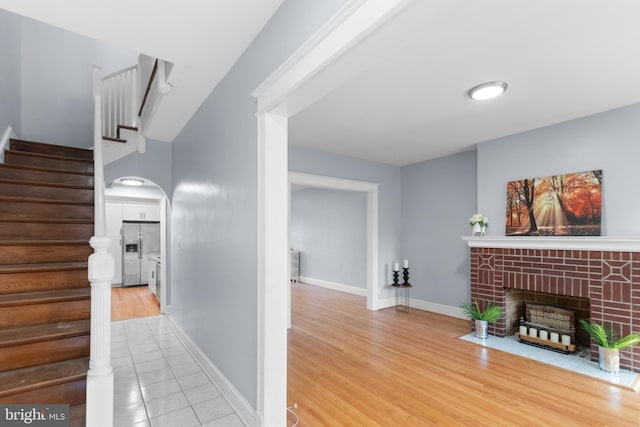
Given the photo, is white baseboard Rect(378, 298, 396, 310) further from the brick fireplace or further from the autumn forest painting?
the autumn forest painting

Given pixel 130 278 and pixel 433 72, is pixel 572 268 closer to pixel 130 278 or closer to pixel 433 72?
pixel 433 72

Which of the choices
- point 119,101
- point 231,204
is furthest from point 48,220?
point 119,101

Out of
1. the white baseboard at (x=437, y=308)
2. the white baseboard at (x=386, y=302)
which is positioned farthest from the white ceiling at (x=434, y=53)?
the white baseboard at (x=386, y=302)

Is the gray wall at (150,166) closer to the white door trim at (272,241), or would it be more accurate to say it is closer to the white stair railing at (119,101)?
the white stair railing at (119,101)

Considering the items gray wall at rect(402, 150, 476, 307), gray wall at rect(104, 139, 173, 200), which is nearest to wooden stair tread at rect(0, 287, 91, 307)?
gray wall at rect(104, 139, 173, 200)

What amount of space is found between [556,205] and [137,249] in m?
8.22

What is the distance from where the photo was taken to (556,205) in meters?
3.35

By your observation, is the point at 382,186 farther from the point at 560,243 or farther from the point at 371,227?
the point at 560,243

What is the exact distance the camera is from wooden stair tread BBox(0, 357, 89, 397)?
5.45 feet

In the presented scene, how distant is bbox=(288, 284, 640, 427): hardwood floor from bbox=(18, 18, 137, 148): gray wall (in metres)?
4.25

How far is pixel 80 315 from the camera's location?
2184 millimetres

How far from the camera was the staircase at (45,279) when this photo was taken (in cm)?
179

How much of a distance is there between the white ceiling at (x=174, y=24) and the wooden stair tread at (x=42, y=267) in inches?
64.9

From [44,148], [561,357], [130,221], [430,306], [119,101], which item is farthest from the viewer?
[130,221]
